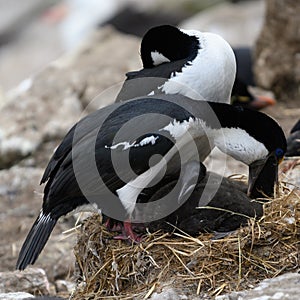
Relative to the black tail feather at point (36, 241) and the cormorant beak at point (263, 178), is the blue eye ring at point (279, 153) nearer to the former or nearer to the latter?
the cormorant beak at point (263, 178)

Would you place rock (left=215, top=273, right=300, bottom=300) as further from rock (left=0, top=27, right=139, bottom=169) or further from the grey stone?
rock (left=0, top=27, right=139, bottom=169)

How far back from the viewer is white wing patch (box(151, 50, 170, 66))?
724 centimetres

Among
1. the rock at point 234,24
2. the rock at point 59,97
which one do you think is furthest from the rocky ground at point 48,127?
the rock at point 234,24

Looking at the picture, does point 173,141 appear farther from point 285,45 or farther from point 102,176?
point 285,45

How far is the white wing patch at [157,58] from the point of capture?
7238mm

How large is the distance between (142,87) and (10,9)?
1494 cm

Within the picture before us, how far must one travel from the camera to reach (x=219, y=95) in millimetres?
6805

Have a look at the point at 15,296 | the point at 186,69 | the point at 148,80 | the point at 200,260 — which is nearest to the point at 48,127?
the point at 148,80

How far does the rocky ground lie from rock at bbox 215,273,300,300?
1918mm

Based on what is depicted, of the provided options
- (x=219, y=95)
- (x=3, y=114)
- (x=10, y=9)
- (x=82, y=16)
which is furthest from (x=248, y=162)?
(x=10, y=9)

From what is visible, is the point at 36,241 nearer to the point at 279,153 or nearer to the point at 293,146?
the point at 279,153

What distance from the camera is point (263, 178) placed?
646 centimetres

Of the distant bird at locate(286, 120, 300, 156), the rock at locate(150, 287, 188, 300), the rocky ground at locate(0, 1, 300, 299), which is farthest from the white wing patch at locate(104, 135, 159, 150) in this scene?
the distant bird at locate(286, 120, 300, 156)

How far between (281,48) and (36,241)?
503 centimetres
